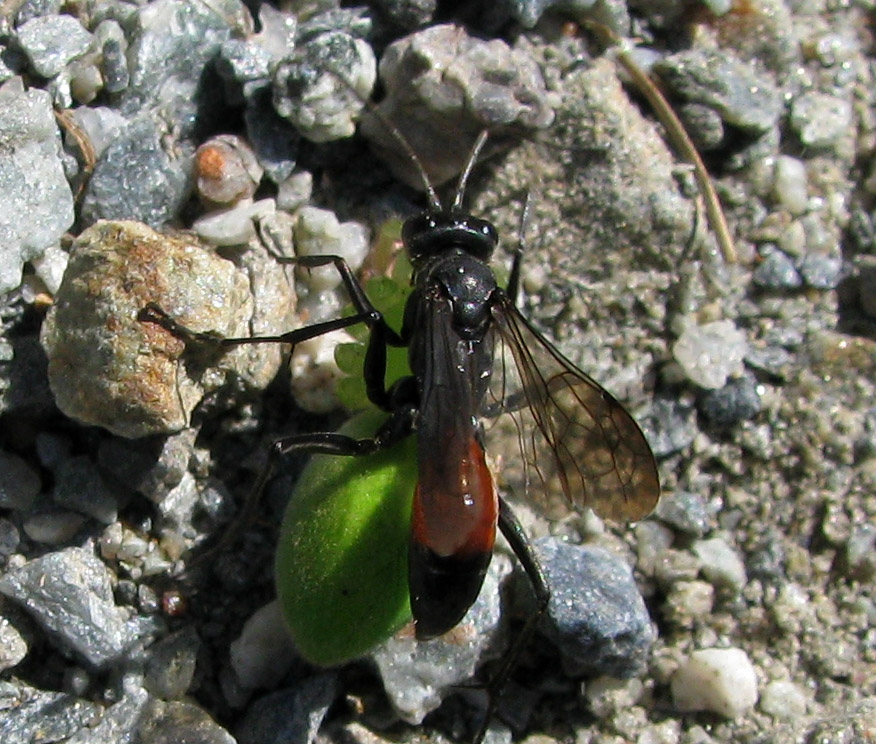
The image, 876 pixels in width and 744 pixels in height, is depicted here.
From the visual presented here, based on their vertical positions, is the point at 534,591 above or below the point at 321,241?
below

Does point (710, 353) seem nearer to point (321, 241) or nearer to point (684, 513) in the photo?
point (684, 513)

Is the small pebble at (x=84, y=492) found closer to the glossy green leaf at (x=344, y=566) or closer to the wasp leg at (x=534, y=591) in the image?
the glossy green leaf at (x=344, y=566)

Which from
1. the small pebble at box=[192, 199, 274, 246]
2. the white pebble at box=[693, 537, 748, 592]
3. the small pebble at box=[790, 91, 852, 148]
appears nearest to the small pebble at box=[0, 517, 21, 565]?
the small pebble at box=[192, 199, 274, 246]

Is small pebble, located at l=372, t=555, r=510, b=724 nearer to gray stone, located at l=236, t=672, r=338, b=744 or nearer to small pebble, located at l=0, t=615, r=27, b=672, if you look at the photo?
gray stone, located at l=236, t=672, r=338, b=744

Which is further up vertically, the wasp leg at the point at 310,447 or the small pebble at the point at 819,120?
the small pebble at the point at 819,120

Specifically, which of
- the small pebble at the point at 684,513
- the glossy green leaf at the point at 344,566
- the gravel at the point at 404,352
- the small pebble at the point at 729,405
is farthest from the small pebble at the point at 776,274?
Result: the glossy green leaf at the point at 344,566

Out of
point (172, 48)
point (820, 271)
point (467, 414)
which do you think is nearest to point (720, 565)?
point (467, 414)
